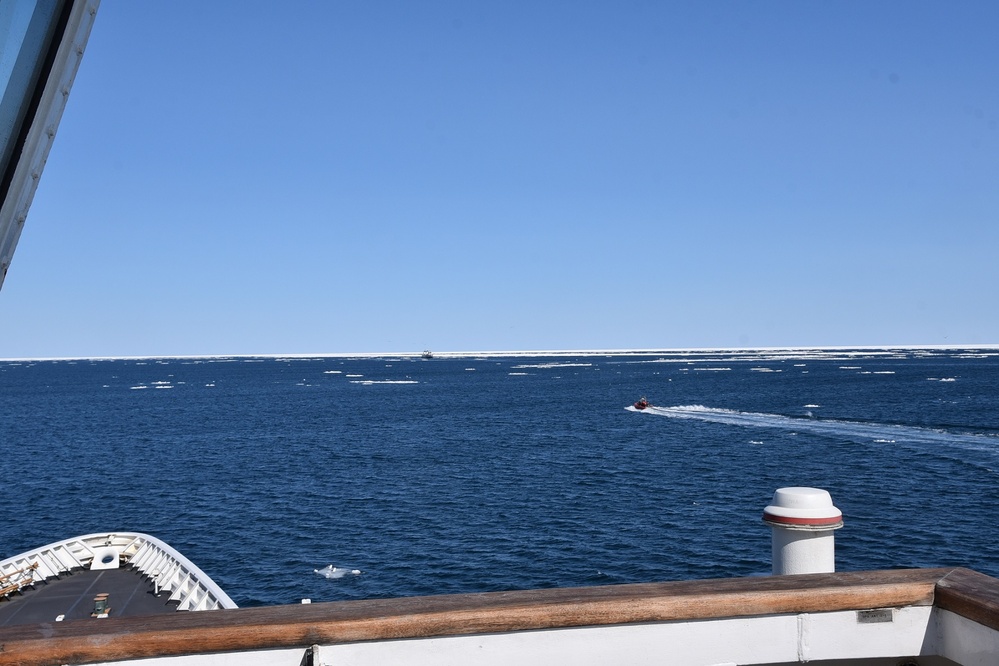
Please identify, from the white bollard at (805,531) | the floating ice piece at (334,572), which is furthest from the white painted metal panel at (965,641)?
the floating ice piece at (334,572)

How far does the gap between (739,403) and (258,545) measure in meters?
70.2

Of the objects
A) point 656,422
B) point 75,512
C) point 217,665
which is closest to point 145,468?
point 75,512

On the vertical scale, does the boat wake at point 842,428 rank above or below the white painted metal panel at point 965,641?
above

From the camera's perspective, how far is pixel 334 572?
26266 mm

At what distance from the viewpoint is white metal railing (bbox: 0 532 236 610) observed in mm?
15438

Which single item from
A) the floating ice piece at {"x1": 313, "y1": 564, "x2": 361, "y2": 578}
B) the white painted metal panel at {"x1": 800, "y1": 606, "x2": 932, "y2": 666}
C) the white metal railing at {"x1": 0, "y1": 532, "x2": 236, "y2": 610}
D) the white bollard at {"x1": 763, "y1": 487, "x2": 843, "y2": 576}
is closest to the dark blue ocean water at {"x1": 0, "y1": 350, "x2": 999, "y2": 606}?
the floating ice piece at {"x1": 313, "y1": 564, "x2": 361, "y2": 578}

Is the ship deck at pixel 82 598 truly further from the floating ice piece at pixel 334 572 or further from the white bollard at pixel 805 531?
the white bollard at pixel 805 531

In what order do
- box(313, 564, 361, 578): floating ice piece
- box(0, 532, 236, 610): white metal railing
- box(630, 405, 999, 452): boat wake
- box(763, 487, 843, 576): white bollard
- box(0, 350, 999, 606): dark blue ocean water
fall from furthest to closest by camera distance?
box(630, 405, 999, 452): boat wake, box(0, 350, 999, 606): dark blue ocean water, box(313, 564, 361, 578): floating ice piece, box(0, 532, 236, 610): white metal railing, box(763, 487, 843, 576): white bollard

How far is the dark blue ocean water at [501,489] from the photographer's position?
26.9 metres

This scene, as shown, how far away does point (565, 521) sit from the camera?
3250cm

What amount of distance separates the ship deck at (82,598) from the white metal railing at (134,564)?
20 centimetres

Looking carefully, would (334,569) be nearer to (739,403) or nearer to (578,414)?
(578,414)

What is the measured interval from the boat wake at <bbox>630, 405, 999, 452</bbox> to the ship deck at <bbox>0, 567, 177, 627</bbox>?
158ft

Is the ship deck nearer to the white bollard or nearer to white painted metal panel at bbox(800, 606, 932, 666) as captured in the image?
the white bollard
